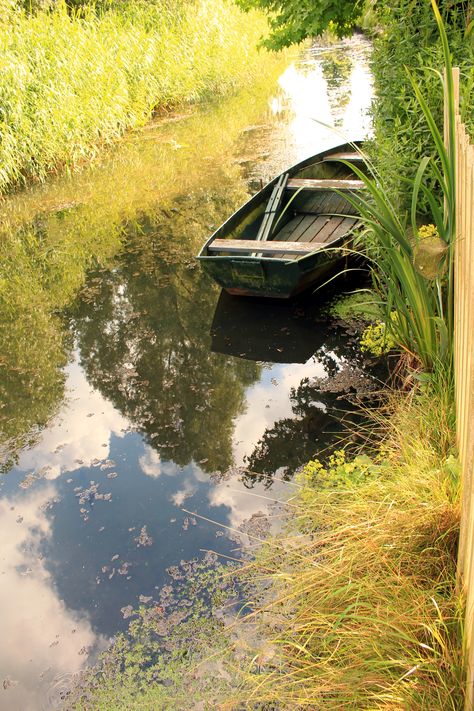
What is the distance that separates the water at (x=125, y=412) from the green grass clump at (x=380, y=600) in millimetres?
782

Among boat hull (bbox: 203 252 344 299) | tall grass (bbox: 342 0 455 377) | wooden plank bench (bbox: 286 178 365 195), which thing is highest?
tall grass (bbox: 342 0 455 377)

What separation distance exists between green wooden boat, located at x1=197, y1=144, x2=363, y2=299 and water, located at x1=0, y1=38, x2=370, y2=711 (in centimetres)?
40

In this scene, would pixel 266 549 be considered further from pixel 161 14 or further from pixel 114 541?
pixel 161 14

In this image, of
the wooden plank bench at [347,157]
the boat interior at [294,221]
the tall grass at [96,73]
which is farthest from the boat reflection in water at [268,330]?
the tall grass at [96,73]

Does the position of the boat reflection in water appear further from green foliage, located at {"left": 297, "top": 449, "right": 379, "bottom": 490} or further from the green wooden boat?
green foliage, located at {"left": 297, "top": 449, "right": 379, "bottom": 490}

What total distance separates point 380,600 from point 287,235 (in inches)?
187

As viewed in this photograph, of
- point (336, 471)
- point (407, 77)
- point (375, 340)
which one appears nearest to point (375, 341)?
point (375, 340)

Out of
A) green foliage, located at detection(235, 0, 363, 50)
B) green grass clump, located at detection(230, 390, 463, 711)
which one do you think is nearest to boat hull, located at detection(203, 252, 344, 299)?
green grass clump, located at detection(230, 390, 463, 711)

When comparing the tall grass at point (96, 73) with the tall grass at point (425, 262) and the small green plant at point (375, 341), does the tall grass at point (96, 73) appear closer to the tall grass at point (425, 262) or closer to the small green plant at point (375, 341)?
the small green plant at point (375, 341)

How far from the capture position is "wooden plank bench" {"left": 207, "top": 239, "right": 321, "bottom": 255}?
18.9ft

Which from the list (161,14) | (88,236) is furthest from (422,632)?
(161,14)

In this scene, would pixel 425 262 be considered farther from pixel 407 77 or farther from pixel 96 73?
pixel 96 73

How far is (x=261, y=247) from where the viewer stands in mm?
5871

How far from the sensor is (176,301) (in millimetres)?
6648
